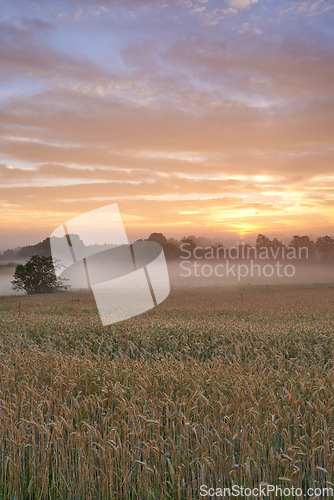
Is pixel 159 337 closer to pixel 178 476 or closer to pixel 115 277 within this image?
pixel 178 476

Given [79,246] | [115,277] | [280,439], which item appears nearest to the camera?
[280,439]

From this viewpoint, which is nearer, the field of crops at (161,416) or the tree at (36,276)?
the field of crops at (161,416)

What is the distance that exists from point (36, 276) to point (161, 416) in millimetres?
50982

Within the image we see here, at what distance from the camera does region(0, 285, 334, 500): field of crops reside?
205 inches

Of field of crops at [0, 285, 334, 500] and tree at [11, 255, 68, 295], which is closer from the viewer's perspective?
field of crops at [0, 285, 334, 500]

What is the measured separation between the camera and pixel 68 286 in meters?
58.7

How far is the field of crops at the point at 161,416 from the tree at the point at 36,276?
3854 centimetres

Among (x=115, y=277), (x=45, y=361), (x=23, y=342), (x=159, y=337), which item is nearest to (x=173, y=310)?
(x=159, y=337)

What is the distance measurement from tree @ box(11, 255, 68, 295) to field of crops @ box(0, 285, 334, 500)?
1517 inches

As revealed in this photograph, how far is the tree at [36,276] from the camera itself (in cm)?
5447

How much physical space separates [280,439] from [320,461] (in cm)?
114

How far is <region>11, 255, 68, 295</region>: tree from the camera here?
5447 cm

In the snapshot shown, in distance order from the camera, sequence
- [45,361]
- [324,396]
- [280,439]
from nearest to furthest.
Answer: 1. [280,439]
2. [324,396]
3. [45,361]

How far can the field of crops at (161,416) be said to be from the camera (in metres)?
5.20
